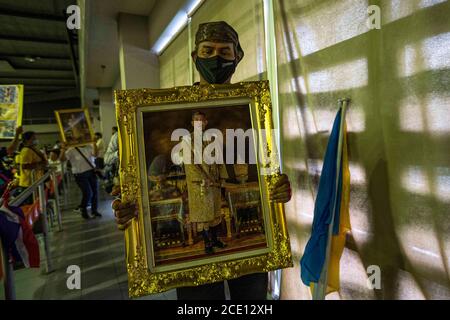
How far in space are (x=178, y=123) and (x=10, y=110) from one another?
229 centimetres

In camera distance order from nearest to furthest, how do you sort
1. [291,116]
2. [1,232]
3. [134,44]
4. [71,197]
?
[1,232], [291,116], [134,44], [71,197]

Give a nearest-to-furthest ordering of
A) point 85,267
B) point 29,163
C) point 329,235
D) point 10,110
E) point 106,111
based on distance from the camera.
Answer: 1. point 329,235
2. point 10,110
3. point 85,267
4. point 29,163
5. point 106,111

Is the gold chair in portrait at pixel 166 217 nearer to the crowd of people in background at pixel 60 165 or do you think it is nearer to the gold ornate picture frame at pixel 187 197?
the gold ornate picture frame at pixel 187 197

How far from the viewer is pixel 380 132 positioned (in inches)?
44.6

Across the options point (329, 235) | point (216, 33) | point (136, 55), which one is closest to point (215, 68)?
point (216, 33)

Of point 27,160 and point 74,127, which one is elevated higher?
point 74,127

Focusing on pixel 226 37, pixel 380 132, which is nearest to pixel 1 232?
pixel 226 37

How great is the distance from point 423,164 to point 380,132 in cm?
20

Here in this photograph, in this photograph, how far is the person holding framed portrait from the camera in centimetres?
100

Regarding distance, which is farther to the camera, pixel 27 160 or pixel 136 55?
pixel 136 55

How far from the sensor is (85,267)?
9.20ft

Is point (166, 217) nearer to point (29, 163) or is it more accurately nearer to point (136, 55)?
point (29, 163)

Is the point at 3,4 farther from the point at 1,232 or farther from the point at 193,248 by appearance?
the point at 193,248

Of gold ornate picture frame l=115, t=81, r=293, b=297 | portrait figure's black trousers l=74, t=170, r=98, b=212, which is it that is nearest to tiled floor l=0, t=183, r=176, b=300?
portrait figure's black trousers l=74, t=170, r=98, b=212
